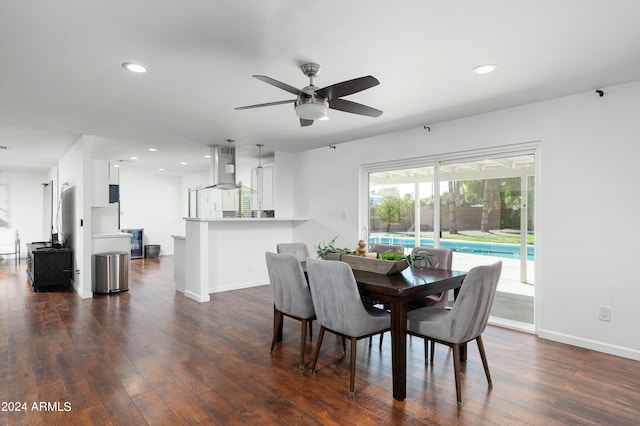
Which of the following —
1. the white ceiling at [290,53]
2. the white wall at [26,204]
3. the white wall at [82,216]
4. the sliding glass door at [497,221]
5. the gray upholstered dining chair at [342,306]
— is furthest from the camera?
the white wall at [26,204]

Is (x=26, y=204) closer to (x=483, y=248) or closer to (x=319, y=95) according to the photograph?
(x=319, y=95)

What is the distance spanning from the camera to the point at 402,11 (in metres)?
2.04

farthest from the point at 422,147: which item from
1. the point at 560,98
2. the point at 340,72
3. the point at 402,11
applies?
the point at 402,11

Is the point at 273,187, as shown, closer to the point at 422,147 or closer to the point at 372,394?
the point at 422,147

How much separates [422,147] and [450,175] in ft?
1.73

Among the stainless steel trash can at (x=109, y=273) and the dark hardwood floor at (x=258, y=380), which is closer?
the dark hardwood floor at (x=258, y=380)

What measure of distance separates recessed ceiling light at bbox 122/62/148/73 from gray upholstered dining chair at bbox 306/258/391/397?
1987 mm

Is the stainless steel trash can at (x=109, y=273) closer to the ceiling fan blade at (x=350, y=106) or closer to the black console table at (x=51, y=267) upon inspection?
the black console table at (x=51, y=267)

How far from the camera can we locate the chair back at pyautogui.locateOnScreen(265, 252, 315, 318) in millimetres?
2955

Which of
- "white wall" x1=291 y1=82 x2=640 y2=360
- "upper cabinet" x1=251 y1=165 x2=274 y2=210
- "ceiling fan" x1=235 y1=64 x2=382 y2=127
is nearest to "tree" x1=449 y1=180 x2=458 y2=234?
"white wall" x1=291 y1=82 x2=640 y2=360

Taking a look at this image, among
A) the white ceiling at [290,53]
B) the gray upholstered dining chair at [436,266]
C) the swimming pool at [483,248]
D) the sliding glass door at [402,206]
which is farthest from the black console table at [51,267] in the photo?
the gray upholstered dining chair at [436,266]

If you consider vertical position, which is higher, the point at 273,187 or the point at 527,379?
the point at 273,187

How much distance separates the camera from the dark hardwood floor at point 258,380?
2.22 m

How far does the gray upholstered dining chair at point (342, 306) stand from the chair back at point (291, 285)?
213mm
